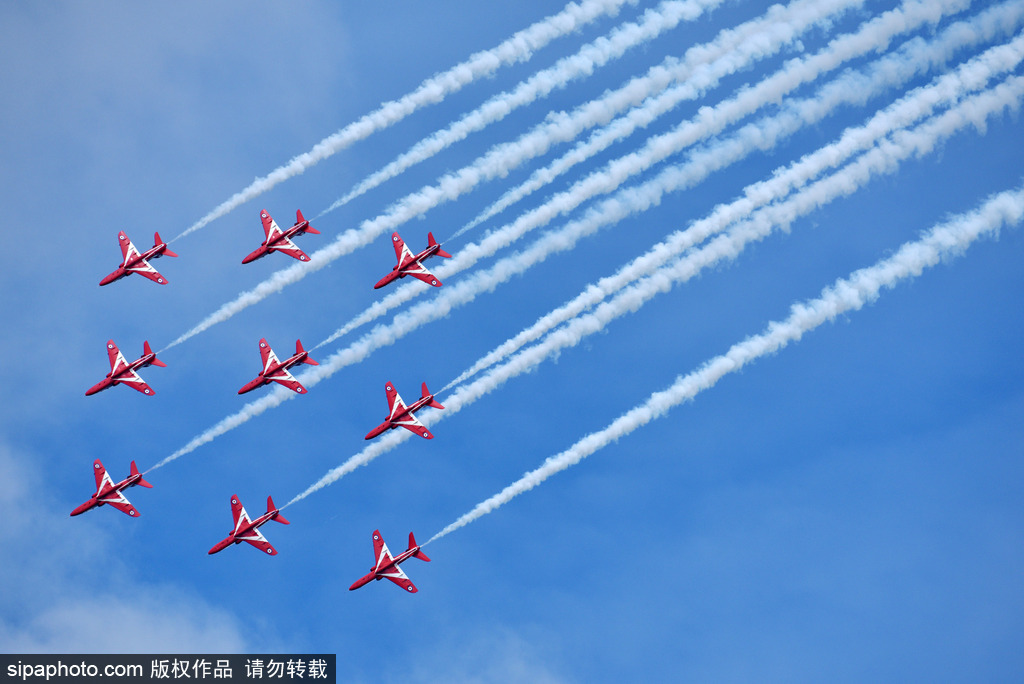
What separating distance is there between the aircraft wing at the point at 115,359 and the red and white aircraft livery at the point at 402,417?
12551 mm

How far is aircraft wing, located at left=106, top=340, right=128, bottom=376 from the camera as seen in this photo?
60.7m

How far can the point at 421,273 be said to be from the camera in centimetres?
5572

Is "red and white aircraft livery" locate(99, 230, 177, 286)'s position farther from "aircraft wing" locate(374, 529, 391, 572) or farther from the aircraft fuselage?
"aircraft wing" locate(374, 529, 391, 572)

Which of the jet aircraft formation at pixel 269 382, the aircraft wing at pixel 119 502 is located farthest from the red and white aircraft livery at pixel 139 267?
the aircraft wing at pixel 119 502

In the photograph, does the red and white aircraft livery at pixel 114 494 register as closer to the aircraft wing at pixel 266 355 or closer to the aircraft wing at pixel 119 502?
the aircraft wing at pixel 119 502

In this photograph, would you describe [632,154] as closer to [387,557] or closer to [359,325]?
[359,325]

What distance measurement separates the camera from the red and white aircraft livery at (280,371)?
189ft

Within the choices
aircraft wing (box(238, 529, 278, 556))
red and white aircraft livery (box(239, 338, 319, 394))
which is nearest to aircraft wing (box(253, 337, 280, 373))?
red and white aircraft livery (box(239, 338, 319, 394))

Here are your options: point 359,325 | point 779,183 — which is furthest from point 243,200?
point 779,183

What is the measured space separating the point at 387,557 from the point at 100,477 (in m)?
13.9

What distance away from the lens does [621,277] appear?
48.2 m

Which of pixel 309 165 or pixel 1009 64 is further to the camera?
pixel 309 165

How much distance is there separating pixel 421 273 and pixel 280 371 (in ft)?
25.5

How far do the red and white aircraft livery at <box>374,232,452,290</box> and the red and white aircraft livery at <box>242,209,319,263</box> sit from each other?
369cm
